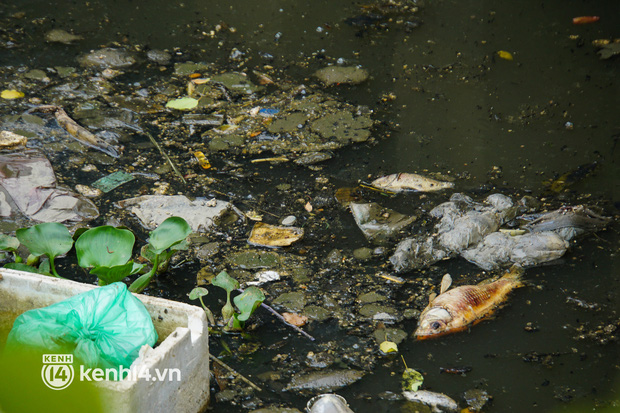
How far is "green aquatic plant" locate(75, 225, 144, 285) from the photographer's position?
240cm

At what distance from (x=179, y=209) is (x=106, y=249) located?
2.43ft

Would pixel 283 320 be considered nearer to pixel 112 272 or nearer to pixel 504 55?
pixel 112 272

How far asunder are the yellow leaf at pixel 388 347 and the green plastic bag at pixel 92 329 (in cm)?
98

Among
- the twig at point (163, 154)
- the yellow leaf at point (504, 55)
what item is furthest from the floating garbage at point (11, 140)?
the yellow leaf at point (504, 55)

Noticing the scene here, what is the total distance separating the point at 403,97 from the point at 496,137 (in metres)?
0.76

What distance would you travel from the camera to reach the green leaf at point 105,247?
240 cm

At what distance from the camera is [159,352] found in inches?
68.1

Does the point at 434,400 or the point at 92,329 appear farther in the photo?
the point at 434,400

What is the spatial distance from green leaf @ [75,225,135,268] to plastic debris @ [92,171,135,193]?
901 millimetres

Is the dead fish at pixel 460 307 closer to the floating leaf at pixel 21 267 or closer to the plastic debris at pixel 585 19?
the floating leaf at pixel 21 267

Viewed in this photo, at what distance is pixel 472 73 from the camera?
454cm

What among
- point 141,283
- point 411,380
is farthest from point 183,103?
point 411,380

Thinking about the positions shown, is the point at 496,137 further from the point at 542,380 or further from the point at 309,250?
the point at 542,380

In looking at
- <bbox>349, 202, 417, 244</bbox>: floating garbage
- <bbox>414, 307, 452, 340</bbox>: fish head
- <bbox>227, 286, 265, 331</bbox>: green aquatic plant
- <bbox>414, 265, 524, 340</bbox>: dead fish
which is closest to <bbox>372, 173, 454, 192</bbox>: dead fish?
<bbox>349, 202, 417, 244</bbox>: floating garbage
